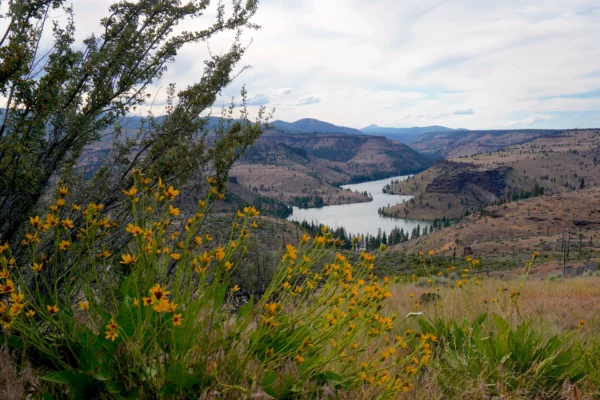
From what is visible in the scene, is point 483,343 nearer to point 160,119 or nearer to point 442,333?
point 442,333

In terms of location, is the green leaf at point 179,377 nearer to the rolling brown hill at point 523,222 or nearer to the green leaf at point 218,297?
the green leaf at point 218,297

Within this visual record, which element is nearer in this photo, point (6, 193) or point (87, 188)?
point (6, 193)

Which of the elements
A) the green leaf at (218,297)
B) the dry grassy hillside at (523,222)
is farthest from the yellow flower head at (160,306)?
the dry grassy hillside at (523,222)

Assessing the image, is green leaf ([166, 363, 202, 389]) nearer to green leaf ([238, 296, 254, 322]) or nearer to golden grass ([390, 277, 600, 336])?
green leaf ([238, 296, 254, 322])

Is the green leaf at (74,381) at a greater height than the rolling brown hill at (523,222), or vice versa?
the green leaf at (74,381)

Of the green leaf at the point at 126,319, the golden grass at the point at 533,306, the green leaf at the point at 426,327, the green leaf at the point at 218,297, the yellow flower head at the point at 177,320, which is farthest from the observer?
the golden grass at the point at 533,306

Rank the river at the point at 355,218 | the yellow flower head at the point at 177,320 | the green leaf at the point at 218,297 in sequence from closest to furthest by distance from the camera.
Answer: the yellow flower head at the point at 177,320
the green leaf at the point at 218,297
the river at the point at 355,218

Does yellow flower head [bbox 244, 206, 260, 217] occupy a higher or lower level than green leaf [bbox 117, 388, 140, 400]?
higher

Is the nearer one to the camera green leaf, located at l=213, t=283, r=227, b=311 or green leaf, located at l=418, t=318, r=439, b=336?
green leaf, located at l=213, t=283, r=227, b=311

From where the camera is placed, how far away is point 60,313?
87.5 inches

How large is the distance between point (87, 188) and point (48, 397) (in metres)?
3.06

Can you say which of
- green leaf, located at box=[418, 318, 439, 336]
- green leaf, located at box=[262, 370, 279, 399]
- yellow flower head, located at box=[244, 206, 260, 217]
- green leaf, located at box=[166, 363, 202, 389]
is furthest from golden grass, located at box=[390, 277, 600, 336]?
green leaf, located at box=[166, 363, 202, 389]

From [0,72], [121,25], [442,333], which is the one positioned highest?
[121,25]

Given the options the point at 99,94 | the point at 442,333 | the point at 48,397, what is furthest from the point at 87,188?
the point at 442,333
